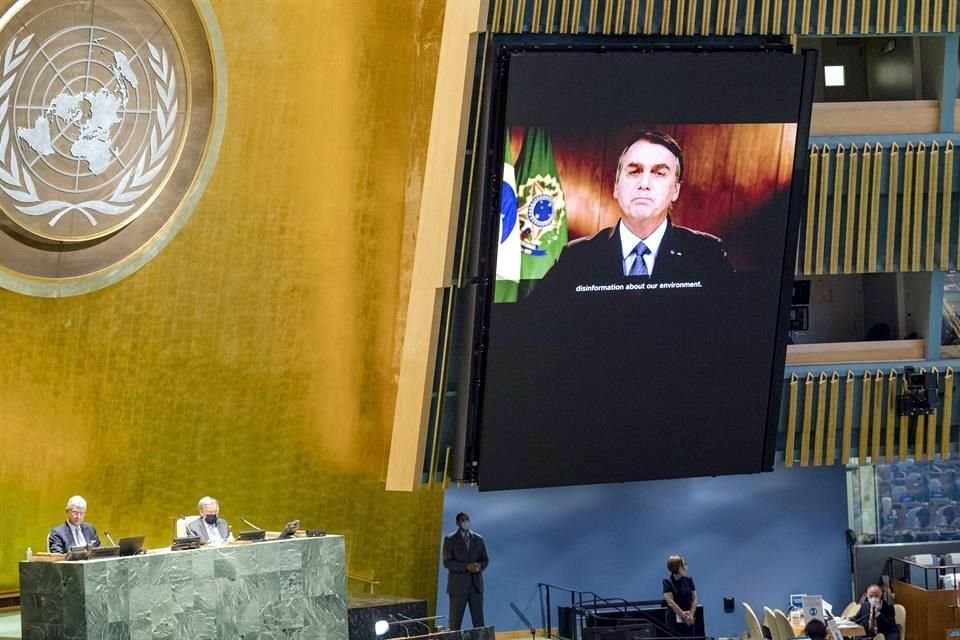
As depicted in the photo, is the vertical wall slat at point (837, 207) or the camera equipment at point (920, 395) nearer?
the vertical wall slat at point (837, 207)

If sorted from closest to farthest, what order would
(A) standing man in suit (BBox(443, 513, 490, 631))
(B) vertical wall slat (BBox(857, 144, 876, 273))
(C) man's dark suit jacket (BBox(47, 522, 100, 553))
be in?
(C) man's dark suit jacket (BBox(47, 522, 100, 553)) < (A) standing man in suit (BBox(443, 513, 490, 631)) < (B) vertical wall slat (BBox(857, 144, 876, 273))

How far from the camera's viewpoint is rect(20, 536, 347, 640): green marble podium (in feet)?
27.1

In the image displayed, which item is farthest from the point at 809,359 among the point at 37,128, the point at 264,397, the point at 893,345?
the point at 37,128

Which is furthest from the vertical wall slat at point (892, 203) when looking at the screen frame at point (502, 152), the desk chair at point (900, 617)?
the desk chair at point (900, 617)

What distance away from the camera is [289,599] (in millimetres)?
9250

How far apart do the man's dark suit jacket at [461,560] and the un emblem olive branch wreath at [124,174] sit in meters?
4.13

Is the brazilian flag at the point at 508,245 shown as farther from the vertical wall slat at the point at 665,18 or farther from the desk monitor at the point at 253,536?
the desk monitor at the point at 253,536

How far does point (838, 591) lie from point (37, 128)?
9.89 m

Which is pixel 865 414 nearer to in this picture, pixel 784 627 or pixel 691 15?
pixel 784 627

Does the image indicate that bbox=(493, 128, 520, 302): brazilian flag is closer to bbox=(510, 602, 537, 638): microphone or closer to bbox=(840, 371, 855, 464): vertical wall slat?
bbox=(840, 371, 855, 464): vertical wall slat

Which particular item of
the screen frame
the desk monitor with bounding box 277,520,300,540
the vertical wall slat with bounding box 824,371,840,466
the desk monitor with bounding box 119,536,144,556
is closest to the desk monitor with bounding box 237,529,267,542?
the desk monitor with bounding box 277,520,300,540

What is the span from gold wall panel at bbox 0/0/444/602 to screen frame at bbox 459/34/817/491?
90cm

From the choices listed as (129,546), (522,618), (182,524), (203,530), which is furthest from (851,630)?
(129,546)

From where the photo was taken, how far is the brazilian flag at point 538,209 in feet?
37.3
